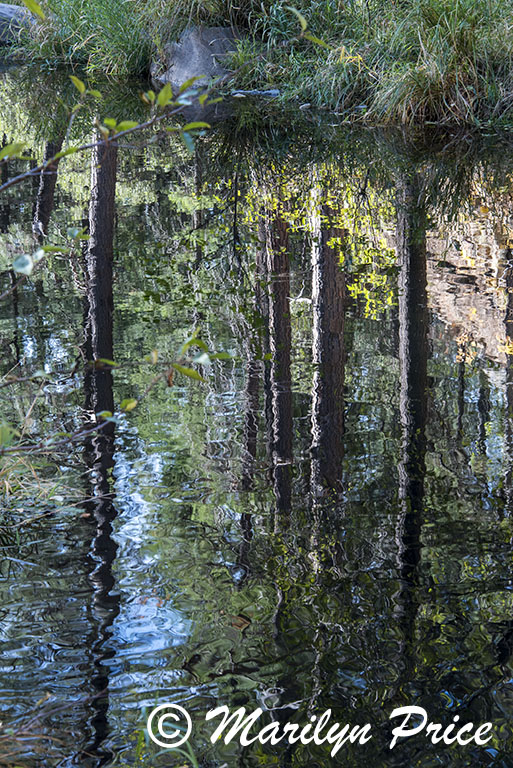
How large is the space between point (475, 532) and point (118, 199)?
516cm

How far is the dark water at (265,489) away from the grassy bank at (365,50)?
287 cm

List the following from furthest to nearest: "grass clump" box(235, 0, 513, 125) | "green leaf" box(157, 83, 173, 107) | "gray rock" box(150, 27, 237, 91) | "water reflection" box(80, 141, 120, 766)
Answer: "gray rock" box(150, 27, 237, 91)
"grass clump" box(235, 0, 513, 125)
"water reflection" box(80, 141, 120, 766)
"green leaf" box(157, 83, 173, 107)

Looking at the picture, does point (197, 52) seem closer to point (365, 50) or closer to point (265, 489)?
point (365, 50)

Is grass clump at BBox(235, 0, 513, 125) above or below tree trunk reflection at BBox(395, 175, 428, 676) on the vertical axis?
above

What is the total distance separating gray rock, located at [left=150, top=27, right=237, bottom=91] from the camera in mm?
12055

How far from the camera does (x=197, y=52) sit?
39.8 ft

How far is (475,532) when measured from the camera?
8.27 ft

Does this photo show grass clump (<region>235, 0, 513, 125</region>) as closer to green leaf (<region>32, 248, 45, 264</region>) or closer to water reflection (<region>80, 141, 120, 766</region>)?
water reflection (<region>80, 141, 120, 766</region>)

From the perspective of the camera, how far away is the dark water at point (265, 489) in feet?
6.14

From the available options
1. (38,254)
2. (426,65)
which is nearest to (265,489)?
(38,254)

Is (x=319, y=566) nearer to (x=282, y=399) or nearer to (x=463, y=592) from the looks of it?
(x=463, y=592)

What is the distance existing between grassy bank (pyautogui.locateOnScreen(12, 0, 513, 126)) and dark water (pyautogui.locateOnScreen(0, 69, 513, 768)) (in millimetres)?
2869

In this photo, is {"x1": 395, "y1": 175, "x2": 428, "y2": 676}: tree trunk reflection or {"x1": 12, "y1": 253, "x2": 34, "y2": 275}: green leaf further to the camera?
{"x1": 395, "y1": 175, "x2": 428, "y2": 676}: tree trunk reflection

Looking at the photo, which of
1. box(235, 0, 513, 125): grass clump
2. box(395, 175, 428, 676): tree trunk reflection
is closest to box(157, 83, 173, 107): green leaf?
box(395, 175, 428, 676): tree trunk reflection
